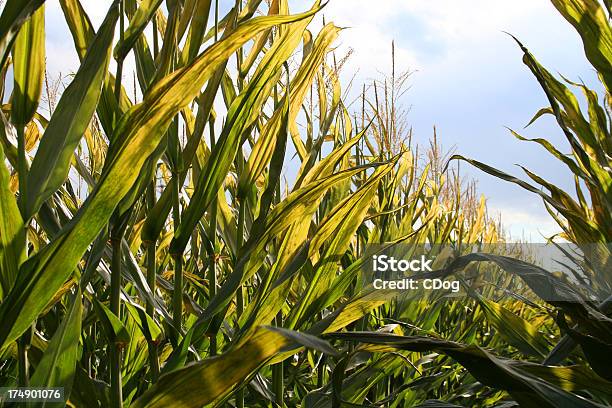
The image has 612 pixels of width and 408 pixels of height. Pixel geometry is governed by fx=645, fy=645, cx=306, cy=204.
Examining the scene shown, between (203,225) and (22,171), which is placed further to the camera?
(203,225)

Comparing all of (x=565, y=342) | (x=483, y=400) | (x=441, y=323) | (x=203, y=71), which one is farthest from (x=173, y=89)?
(x=441, y=323)

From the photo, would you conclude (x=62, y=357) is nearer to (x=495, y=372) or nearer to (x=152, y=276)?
(x=152, y=276)

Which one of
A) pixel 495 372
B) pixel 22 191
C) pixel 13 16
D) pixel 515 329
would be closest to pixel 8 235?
pixel 22 191

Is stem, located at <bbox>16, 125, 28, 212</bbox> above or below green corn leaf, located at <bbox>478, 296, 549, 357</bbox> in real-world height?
above

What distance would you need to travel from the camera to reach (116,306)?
486 millimetres

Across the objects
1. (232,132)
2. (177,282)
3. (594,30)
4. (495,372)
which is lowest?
(495,372)

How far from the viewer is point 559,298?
511 millimetres

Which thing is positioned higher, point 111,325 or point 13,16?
point 13,16

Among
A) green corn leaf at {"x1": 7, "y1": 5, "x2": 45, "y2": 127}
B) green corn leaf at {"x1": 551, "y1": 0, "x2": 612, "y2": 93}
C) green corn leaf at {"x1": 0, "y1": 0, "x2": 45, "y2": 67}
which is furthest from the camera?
green corn leaf at {"x1": 551, "y1": 0, "x2": 612, "y2": 93}

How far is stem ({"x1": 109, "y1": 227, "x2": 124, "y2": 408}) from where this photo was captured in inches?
18.4

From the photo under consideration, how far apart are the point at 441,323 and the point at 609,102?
90 cm

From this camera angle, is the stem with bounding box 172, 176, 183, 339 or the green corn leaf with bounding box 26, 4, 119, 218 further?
the stem with bounding box 172, 176, 183, 339

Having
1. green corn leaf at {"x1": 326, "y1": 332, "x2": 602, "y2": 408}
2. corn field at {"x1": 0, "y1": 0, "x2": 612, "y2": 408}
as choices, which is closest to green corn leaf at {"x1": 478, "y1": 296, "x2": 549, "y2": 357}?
corn field at {"x1": 0, "y1": 0, "x2": 612, "y2": 408}

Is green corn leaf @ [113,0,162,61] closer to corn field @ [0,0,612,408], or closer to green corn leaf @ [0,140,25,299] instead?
corn field @ [0,0,612,408]
